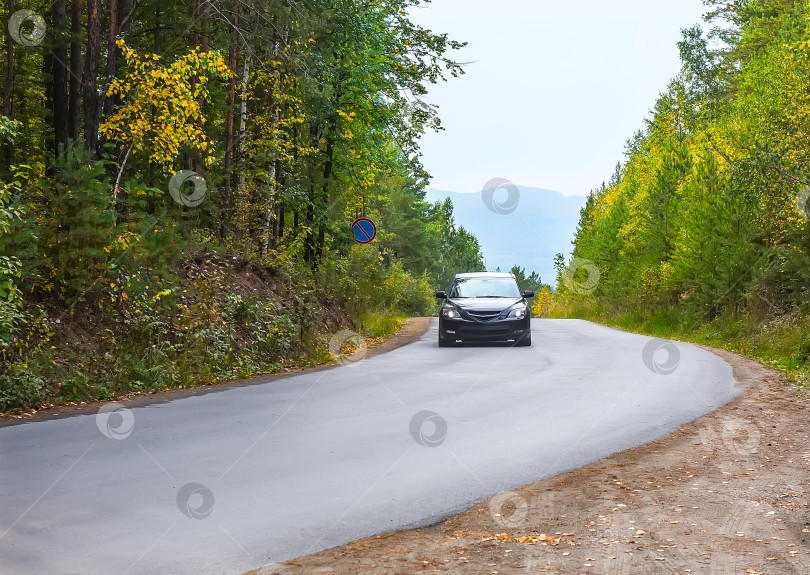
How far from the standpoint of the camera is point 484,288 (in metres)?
22.5

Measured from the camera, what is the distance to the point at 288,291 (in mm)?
20359

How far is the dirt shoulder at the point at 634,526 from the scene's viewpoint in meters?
4.83

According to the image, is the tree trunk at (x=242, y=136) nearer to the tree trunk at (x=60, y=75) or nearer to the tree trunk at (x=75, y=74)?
the tree trunk at (x=75, y=74)

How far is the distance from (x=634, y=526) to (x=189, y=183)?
15942 mm

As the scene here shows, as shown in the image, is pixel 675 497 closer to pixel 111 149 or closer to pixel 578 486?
pixel 578 486

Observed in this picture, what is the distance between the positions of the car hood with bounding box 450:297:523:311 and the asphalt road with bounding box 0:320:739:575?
5.86 m

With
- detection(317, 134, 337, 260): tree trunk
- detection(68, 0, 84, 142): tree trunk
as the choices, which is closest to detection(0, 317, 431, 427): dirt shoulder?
detection(317, 134, 337, 260): tree trunk

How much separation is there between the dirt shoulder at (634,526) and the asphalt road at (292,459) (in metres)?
0.35

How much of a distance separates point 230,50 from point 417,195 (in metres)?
79.6

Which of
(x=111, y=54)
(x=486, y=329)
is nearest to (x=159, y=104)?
(x=111, y=54)

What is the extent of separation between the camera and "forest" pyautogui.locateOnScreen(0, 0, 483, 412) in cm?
1247

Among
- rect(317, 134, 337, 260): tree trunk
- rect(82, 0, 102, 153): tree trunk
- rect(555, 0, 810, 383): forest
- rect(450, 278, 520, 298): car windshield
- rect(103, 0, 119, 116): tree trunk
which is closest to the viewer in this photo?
rect(82, 0, 102, 153): tree trunk

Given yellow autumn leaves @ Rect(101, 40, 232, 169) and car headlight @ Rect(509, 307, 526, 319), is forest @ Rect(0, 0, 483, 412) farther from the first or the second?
car headlight @ Rect(509, 307, 526, 319)

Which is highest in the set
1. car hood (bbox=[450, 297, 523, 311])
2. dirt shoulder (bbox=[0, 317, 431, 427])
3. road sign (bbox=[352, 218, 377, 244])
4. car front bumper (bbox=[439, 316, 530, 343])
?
road sign (bbox=[352, 218, 377, 244])
